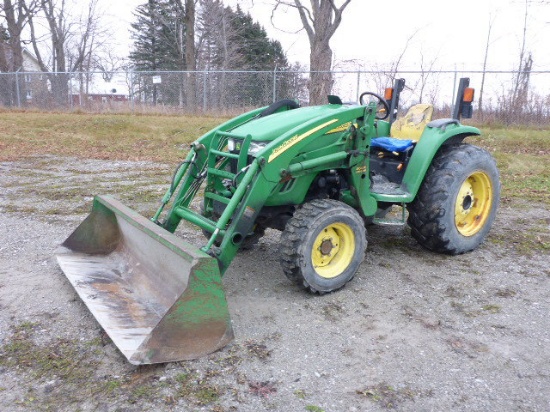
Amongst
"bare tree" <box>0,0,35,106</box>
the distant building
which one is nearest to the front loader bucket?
the distant building

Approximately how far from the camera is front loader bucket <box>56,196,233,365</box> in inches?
120

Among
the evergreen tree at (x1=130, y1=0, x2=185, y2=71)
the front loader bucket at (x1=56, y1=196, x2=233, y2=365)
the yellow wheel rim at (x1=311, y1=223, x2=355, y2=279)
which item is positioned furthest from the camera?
the evergreen tree at (x1=130, y1=0, x2=185, y2=71)

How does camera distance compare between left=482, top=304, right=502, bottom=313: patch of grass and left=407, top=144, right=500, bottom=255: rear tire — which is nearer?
left=482, top=304, right=502, bottom=313: patch of grass

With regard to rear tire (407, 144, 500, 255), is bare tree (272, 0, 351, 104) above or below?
above

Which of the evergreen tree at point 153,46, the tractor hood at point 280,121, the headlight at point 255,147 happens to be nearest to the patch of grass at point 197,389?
the headlight at point 255,147

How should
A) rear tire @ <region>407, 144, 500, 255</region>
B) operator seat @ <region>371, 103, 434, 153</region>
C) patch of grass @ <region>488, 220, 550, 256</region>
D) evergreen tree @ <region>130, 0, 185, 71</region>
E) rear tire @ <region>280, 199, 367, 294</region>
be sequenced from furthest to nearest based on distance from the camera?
evergreen tree @ <region>130, 0, 185, 71</region>
operator seat @ <region>371, 103, 434, 153</region>
patch of grass @ <region>488, 220, 550, 256</region>
rear tire @ <region>407, 144, 500, 255</region>
rear tire @ <region>280, 199, 367, 294</region>

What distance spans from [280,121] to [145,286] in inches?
68.5

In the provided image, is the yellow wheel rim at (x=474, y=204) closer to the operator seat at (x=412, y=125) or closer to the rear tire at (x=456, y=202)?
the rear tire at (x=456, y=202)

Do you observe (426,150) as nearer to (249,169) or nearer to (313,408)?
(249,169)

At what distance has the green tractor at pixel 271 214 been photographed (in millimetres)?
3211

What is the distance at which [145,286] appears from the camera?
388cm

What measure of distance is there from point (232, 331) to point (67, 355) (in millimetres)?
1038

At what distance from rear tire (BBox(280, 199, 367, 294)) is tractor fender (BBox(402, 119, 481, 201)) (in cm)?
82

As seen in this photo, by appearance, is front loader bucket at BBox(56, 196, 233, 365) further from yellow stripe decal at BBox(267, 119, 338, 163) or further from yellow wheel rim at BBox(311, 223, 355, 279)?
yellow wheel rim at BBox(311, 223, 355, 279)
